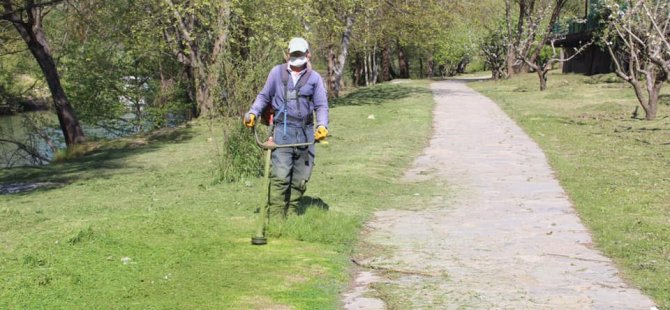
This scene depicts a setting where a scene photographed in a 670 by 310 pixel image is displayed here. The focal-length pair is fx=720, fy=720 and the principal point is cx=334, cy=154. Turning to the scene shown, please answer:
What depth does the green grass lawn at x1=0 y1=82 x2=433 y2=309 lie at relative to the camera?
493 centimetres

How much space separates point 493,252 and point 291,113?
91.6 inches

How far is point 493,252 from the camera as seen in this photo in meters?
6.45

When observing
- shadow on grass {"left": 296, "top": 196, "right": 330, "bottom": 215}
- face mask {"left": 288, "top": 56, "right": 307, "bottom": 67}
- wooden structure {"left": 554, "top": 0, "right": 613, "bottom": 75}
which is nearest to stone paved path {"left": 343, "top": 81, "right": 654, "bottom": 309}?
shadow on grass {"left": 296, "top": 196, "right": 330, "bottom": 215}

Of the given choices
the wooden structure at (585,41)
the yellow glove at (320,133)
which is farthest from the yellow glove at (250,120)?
the wooden structure at (585,41)

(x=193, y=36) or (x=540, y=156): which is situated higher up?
(x=193, y=36)

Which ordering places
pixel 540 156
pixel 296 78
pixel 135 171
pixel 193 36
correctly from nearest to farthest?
1. pixel 296 78
2. pixel 540 156
3. pixel 135 171
4. pixel 193 36

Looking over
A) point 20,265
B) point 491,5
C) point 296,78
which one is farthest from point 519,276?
point 491,5

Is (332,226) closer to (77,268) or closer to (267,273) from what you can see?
(267,273)

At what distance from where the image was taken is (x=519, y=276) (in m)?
5.68

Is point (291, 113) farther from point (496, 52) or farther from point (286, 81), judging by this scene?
point (496, 52)

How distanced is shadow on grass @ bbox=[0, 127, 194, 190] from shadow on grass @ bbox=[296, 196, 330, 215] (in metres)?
6.30

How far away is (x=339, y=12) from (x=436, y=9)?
420cm

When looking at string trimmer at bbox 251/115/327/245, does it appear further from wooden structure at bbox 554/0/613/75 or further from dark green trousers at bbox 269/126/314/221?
wooden structure at bbox 554/0/613/75

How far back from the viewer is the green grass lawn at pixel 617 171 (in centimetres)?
623
